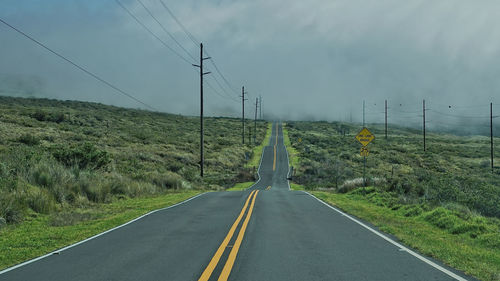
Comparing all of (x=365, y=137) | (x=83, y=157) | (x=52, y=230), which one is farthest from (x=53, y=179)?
(x=365, y=137)

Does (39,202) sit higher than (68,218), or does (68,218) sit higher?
(39,202)

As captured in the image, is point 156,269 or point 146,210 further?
point 146,210

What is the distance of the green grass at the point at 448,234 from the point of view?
299 inches

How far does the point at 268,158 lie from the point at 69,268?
6536cm

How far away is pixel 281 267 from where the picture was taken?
6.96m

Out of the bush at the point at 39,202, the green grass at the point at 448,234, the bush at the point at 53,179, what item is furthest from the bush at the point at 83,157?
the green grass at the point at 448,234

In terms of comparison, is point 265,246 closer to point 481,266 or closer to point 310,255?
point 310,255

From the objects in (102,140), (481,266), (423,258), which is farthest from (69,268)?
(102,140)

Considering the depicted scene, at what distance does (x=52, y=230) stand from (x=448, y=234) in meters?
11.0

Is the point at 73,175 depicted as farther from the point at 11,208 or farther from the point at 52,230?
the point at 52,230

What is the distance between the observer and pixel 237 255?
7.79m

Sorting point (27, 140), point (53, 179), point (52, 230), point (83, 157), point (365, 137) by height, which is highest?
point (365, 137)

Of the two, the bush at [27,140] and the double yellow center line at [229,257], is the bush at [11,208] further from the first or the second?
the bush at [27,140]

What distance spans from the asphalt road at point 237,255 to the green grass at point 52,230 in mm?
646
